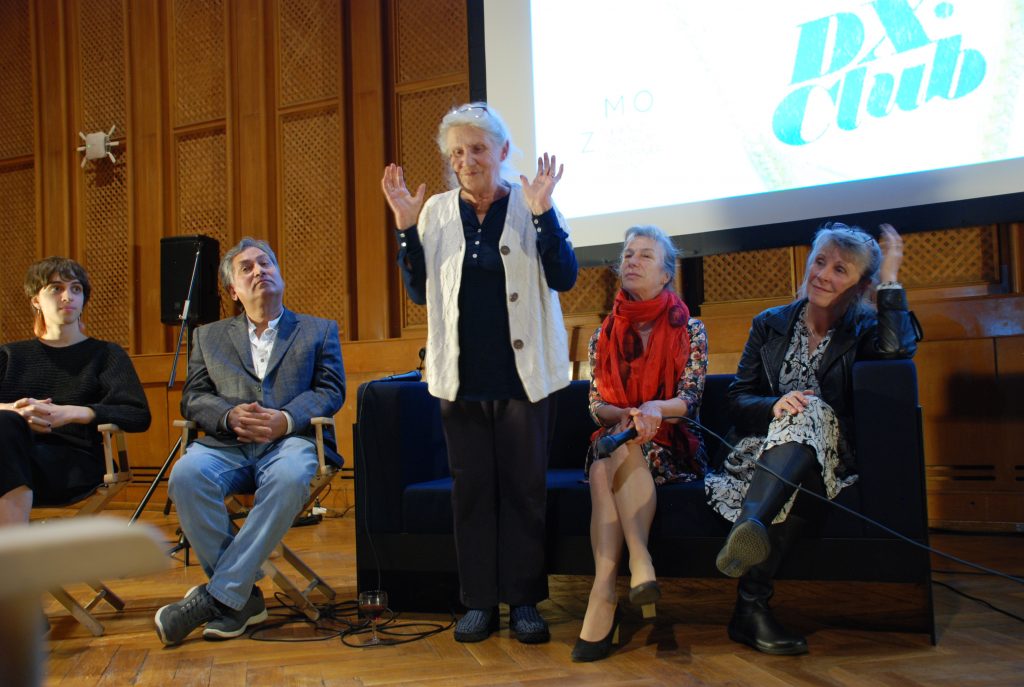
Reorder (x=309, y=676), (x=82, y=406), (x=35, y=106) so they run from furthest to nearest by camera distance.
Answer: (x=35, y=106) < (x=82, y=406) < (x=309, y=676)

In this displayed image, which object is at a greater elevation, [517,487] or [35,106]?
[35,106]

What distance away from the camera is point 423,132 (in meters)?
5.35

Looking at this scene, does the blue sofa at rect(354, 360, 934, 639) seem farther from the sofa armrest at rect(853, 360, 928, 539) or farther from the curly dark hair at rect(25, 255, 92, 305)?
the curly dark hair at rect(25, 255, 92, 305)

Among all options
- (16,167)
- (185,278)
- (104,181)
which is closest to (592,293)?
(185,278)

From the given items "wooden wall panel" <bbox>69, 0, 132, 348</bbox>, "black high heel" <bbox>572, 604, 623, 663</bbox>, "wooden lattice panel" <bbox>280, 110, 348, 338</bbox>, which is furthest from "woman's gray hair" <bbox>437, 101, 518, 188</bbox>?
"wooden wall panel" <bbox>69, 0, 132, 348</bbox>

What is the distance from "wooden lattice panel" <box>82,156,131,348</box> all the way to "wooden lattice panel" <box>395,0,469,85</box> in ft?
7.11

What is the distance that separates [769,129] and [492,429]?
201cm

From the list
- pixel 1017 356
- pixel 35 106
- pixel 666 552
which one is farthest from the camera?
pixel 35 106

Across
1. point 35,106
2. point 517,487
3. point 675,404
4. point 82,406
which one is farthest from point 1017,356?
point 35,106

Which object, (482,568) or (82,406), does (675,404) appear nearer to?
(482,568)

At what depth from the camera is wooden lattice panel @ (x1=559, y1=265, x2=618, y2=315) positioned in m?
4.86

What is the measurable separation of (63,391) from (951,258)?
3712 mm

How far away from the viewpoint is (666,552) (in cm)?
237

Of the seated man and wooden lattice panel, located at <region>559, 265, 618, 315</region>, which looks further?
wooden lattice panel, located at <region>559, 265, 618, 315</region>
